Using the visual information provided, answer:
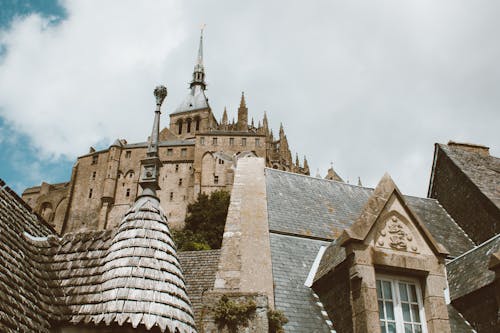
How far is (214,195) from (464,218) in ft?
175

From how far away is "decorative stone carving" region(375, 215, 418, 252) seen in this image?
7.14 meters

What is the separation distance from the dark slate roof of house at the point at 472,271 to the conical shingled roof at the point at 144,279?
4994 mm

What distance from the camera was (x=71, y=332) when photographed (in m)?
5.13

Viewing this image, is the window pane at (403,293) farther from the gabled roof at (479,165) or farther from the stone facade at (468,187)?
the gabled roof at (479,165)

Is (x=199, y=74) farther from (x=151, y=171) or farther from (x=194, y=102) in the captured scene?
(x=151, y=171)

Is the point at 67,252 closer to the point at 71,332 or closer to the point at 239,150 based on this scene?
the point at 71,332

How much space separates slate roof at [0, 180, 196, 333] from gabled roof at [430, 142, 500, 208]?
7965 mm

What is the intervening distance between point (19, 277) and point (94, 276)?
2.78 feet

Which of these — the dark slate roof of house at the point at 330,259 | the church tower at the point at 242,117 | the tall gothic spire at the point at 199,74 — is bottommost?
the dark slate roof of house at the point at 330,259

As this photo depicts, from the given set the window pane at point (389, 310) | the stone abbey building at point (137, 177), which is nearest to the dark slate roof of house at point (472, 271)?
the window pane at point (389, 310)

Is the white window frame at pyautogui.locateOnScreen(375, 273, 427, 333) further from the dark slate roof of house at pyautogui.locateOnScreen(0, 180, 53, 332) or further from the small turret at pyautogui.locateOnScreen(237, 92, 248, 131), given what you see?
the small turret at pyautogui.locateOnScreen(237, 92, 248, 131)

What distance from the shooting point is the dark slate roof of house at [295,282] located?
7.25 metres

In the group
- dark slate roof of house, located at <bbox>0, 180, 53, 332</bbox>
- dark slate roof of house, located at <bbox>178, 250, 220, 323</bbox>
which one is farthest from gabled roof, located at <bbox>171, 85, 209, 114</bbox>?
dark slate roof of house, located at <bbox>0, 180, 53, 332</bbox>

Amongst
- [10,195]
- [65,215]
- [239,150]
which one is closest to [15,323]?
[10,195]
